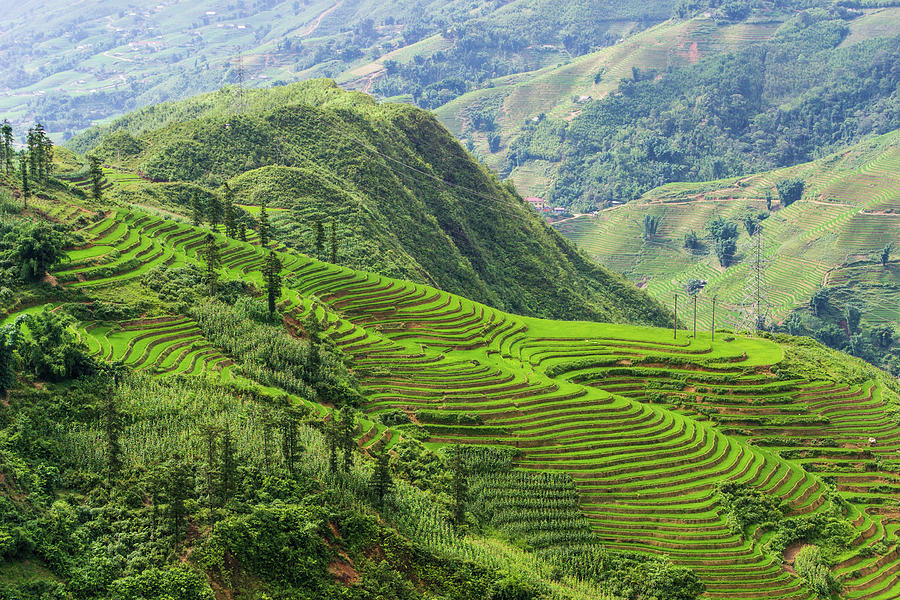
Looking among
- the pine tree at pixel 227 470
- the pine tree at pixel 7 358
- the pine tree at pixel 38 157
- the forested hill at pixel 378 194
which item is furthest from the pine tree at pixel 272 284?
the pine tree at pixel 38 157

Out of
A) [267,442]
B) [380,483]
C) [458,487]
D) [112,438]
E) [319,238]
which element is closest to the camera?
[112,438]

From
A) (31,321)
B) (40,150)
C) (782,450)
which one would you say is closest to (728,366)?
(782,450)

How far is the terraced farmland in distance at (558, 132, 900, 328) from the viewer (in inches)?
5487

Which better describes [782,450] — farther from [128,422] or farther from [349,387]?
[128,422]

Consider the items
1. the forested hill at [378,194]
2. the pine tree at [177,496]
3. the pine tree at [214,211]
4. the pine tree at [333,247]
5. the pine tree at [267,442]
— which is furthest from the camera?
the forested hill at [378,194]

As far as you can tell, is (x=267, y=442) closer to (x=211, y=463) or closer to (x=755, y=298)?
(x=211, y=463)

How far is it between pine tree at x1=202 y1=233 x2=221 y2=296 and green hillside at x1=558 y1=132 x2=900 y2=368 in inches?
3305

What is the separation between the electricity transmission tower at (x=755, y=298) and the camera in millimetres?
110062

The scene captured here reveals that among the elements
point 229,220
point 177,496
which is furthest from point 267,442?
point 229,220

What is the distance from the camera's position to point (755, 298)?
11775 cm

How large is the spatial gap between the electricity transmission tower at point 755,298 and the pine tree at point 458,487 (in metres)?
64.6

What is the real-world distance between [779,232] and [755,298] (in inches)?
1665

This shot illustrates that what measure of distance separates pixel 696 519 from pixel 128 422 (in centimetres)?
3055

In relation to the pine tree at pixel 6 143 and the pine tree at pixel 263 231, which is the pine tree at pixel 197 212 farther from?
the pine tree at pixel 6 143
